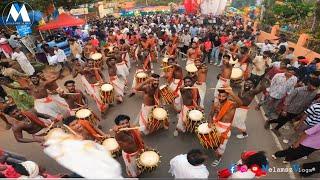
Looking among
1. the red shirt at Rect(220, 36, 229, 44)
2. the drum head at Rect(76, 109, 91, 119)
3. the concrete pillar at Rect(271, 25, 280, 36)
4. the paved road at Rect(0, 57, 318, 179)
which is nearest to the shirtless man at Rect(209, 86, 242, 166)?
the paved road at Rect(0, 57, 318, 179)

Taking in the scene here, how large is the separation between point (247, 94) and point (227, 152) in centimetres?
152

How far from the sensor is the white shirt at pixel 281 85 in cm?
724

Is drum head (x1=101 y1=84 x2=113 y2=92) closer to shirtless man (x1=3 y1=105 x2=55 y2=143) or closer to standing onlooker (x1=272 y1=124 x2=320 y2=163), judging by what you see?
shirtless man (x1=3 y1=105 x2=55 y2=143)

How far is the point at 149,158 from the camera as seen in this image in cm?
531

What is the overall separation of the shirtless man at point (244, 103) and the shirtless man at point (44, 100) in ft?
15.5

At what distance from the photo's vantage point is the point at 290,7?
1598cm

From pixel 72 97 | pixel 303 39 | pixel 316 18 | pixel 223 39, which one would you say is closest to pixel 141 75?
A: pixel 72 97

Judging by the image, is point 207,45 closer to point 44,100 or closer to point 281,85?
point 281,85

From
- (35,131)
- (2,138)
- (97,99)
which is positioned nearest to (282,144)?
(97,99)

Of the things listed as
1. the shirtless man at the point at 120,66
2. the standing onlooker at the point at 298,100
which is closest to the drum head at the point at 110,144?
the standing onlooker at the point at 298,100

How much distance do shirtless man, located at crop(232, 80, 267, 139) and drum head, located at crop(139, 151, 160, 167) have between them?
8.77 feet

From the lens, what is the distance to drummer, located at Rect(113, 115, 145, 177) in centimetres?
518

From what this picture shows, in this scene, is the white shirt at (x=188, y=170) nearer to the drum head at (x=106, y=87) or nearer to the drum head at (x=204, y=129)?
the drum head at (x=204, y=129)

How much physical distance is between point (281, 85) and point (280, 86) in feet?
0.14
